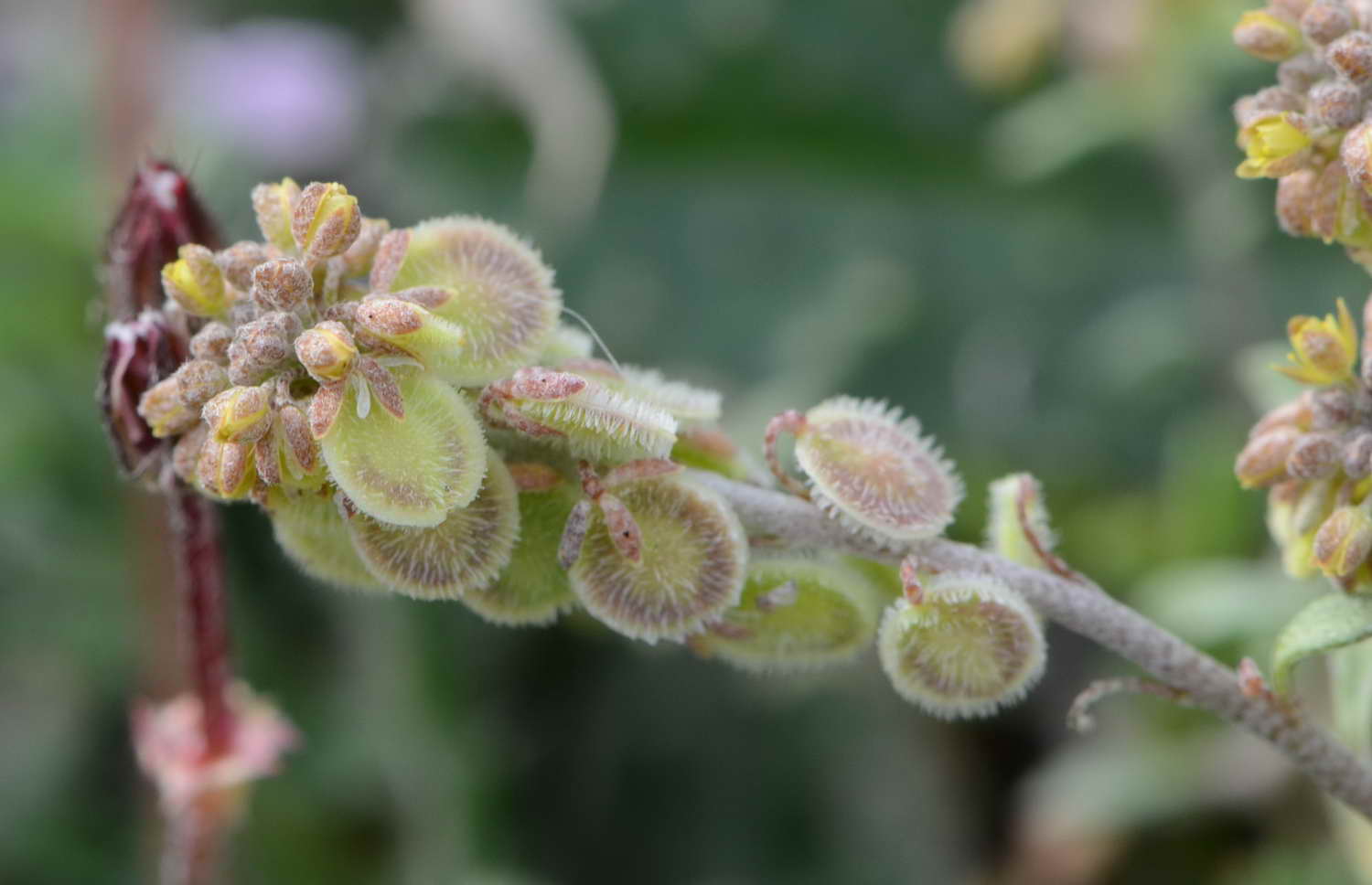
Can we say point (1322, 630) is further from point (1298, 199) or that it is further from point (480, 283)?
point (480, 283)

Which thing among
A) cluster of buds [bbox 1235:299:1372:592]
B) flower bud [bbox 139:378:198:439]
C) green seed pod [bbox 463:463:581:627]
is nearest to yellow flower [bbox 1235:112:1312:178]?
cluster of buds [bbox 1235:299:1372:592]

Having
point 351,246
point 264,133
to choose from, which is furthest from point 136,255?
point 264,133

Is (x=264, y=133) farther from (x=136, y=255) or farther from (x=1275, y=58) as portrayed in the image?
(x=1275, y=58)

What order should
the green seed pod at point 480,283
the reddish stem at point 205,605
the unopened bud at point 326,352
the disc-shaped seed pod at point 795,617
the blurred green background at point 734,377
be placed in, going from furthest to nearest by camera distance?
the blurred green background at point 734,377, the reddish stem at point 205,605, the disc-shaped seed pod at point 795,617, the green seed pod at point 480,283, the unopened bud at point 326,352

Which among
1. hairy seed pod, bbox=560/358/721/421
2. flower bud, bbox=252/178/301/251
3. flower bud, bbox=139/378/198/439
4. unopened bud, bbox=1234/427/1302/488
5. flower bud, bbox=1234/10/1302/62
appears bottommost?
flower bud, bbox=139/378/198/439

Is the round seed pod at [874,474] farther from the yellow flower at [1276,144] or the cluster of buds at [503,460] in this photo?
the yellow flower at [1276,144]

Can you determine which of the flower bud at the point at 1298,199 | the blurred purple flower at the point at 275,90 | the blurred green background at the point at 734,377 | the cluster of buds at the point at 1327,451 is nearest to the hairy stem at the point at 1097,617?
the cluster of buds at the point at 1327,451

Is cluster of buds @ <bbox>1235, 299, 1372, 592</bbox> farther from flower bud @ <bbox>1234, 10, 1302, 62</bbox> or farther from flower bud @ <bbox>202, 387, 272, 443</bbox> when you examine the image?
flower bud @ <bbox>202, 387, 272, 443</bbox>
